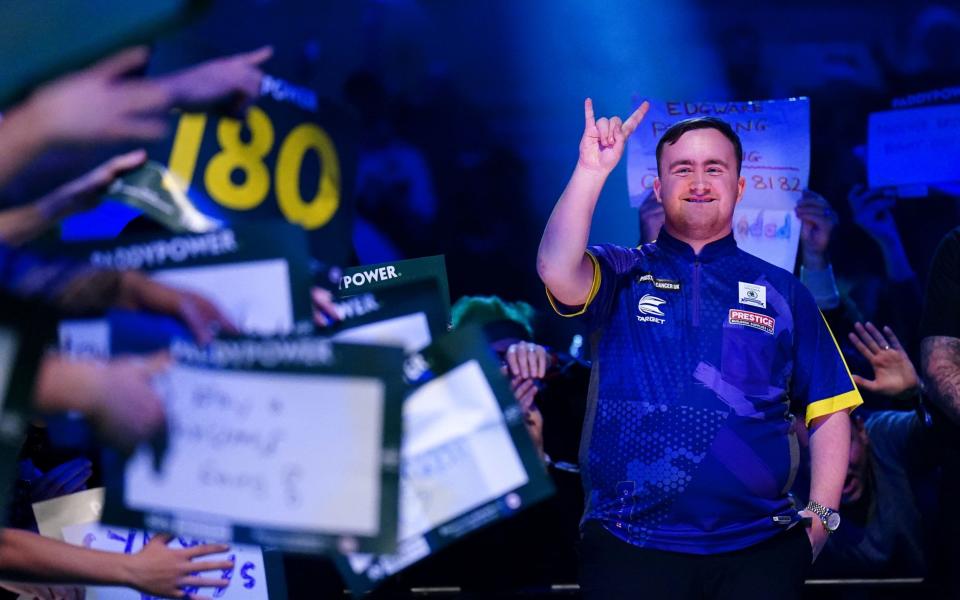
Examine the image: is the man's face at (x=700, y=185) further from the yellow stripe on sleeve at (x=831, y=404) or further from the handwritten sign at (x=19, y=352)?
the handwritten sign at (x=19, y=352)

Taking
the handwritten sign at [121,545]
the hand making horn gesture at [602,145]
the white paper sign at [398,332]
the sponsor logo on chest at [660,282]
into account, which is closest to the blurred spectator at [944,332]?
the sponsor logo on chest at [660,282]

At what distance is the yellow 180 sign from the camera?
1.33 m

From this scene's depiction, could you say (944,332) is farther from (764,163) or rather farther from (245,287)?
(245,287)

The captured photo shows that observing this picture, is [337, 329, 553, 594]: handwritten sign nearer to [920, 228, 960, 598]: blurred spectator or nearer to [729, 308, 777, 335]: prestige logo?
[729, 308, 777, 335]: prestige logo

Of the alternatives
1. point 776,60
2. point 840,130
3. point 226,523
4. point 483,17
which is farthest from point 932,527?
point 226,523

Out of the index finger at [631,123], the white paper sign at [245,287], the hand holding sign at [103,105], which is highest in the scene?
the index finger at [631,123]

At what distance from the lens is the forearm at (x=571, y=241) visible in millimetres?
2176

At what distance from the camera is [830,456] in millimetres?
2506

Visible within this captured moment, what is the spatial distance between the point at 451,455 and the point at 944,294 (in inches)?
87.1

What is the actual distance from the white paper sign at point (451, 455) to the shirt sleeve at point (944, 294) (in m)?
2.14

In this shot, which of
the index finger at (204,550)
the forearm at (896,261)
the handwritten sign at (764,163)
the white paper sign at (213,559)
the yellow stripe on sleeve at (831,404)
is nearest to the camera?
the index finger at (204,550)

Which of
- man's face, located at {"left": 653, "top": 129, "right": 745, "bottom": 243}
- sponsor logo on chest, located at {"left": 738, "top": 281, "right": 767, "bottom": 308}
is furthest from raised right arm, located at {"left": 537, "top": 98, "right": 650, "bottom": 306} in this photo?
sponsor logo on chest, located at {"left": 738, "top": 281, "right": 767, "bottom": 308}

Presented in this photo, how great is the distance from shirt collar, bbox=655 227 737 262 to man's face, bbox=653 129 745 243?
2 centimetres

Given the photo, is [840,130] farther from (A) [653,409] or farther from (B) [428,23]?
(A) [653,409]
